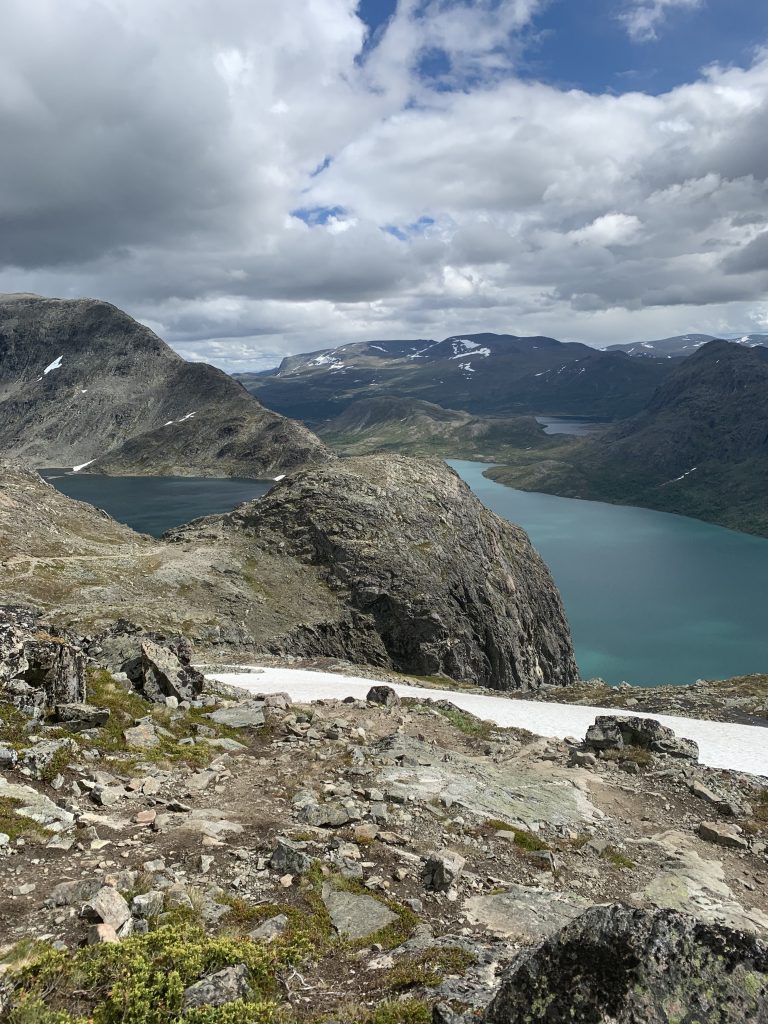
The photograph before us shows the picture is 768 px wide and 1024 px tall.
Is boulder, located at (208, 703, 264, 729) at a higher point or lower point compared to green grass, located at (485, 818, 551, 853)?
higher

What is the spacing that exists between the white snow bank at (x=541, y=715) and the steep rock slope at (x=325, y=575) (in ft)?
68.4

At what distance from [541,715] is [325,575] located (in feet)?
161

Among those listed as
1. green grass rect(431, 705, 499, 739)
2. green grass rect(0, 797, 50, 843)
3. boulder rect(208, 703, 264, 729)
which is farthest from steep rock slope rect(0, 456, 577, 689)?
green grass rect(0, 797, 50, 843)

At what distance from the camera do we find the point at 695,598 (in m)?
169

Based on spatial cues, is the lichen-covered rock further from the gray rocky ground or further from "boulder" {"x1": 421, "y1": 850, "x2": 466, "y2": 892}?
"boulder" {"x1": 421, "y1": 850, "x2": 466, "y2": 892}

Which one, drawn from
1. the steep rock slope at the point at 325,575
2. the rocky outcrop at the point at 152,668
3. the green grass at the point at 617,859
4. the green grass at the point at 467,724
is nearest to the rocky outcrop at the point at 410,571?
the steep rock slope at the point at 325,575

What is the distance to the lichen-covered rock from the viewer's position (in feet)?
20.0

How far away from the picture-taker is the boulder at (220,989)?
7.09 meters

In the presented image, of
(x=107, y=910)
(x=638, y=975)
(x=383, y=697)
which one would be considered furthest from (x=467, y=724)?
(x=638, y=975)

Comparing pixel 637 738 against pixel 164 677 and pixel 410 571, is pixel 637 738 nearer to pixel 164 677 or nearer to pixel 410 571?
pixel 164 677

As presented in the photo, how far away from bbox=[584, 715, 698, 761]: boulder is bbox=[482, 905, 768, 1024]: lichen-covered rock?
18431 mm

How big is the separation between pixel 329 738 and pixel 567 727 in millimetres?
19032

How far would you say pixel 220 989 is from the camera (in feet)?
23.9

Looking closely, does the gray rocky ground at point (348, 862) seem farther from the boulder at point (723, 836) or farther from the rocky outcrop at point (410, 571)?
the rocky outcrop at point (410, 571)
